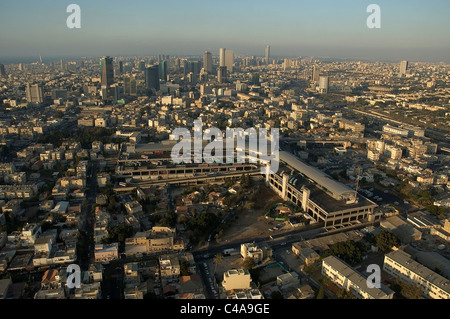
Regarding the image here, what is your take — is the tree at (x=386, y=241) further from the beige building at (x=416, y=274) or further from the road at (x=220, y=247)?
the road at (x=220, y=247)

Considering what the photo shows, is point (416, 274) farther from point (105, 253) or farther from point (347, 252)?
point (105, 253)

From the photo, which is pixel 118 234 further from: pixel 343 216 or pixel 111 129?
pixel 111 129

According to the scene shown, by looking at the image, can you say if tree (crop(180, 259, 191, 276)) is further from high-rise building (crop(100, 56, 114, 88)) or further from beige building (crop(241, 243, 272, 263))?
high-rise building (crop(100, 56, 114, 88))

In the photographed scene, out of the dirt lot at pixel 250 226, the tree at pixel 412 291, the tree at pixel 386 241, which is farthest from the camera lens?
the dirt lot at pixel 250 226

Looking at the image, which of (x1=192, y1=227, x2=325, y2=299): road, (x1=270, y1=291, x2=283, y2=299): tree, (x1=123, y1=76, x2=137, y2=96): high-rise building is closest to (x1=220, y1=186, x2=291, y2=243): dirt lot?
(x1=192, y1=227, x2=325, y2=299): road

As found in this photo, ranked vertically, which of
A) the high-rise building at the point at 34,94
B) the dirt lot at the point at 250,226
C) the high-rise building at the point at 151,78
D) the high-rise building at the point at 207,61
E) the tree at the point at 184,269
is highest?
the high-rise building at the point at 207,61

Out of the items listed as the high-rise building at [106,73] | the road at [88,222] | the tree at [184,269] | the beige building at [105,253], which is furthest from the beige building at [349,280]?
the high-rise building at [106,73]
